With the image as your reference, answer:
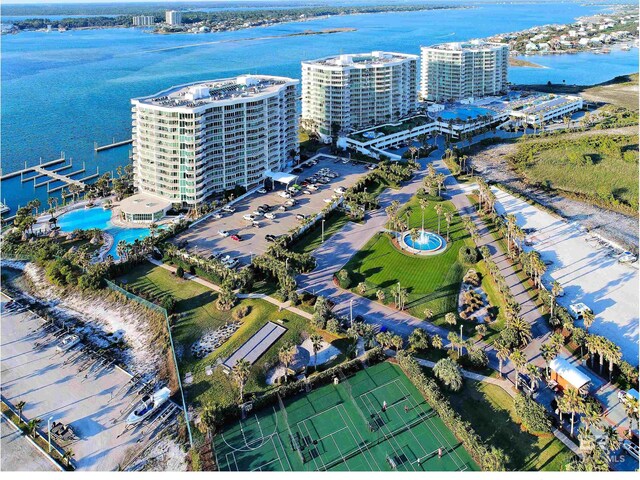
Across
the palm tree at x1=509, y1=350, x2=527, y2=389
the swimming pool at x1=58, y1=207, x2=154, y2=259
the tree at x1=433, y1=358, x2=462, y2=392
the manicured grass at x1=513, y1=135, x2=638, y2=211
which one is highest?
the manicured grass at x1=513, y1=135, x2=638, y2=211

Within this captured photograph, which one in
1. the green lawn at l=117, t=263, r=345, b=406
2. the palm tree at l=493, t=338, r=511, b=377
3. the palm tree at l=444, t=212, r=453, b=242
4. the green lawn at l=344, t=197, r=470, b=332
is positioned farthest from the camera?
the palm tree at l=444, t=212, r=453, b=242

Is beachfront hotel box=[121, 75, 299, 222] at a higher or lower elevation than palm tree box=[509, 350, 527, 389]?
higher

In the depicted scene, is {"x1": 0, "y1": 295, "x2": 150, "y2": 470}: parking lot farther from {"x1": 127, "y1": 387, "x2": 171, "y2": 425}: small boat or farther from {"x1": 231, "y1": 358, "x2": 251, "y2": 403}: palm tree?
{"x1": 231, "y1": 358, "x2": 251, "y2": 403}: palm tree

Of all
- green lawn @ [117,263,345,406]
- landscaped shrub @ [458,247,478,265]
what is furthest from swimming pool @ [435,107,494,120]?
green lawn @ [117,263,345,406]

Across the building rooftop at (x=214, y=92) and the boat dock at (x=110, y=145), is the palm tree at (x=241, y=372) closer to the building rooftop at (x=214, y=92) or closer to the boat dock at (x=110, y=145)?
the building rooftop at (x=214, y=92)

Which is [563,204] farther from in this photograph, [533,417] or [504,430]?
[504,430]

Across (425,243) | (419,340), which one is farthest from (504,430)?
(425,243)
